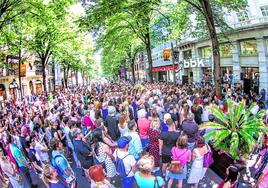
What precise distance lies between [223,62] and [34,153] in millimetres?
27180

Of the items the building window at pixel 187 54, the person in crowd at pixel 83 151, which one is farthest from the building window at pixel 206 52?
the person in crowd at pixel 83 151

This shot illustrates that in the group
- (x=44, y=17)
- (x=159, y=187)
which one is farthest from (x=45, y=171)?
(x=44, y=17)

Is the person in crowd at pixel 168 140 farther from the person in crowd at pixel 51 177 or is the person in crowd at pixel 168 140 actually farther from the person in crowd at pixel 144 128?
the person in crowd at pixel 51 177

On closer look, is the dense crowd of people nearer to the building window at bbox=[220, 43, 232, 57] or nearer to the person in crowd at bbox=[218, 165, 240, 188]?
the person in crowd at bbox=[218, 165, 240, 188]

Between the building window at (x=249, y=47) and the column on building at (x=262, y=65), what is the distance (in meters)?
1.16

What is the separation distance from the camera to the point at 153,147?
8398mm

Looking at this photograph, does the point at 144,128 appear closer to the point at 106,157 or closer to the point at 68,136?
the point at 106,157

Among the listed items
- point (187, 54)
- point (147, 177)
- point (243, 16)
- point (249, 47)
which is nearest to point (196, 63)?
point (187, 54)

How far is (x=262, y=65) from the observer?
25.2m

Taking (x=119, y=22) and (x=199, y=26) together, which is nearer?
(x=199, y=26)

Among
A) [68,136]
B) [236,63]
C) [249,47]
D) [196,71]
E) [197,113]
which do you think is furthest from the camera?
[196,71]

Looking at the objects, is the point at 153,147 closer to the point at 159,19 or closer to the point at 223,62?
the point at 159,19

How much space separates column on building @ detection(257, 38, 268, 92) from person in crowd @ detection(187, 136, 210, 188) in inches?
775

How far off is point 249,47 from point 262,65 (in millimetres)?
2821
